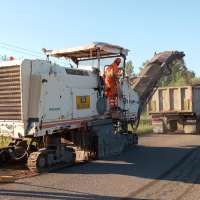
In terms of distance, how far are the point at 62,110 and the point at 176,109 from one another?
9198 mm

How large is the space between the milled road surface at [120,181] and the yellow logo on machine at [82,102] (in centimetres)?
163

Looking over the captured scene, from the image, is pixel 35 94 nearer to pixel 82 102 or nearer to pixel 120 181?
pixel 82 102

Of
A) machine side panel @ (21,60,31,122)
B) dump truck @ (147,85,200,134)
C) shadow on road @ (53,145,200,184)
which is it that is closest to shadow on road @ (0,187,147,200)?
shadow on road @ (53,145,200,184)

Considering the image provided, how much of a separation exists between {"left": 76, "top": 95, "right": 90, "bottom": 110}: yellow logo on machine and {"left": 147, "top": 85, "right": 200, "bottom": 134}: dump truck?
7.88 metres

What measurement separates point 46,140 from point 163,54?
8751mm

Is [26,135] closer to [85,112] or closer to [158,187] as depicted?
[85,112]

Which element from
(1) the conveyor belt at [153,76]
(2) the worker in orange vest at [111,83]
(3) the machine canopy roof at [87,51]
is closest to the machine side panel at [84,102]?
(2) the worker in orange vest at [111,83]

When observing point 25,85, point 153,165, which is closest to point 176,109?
point 153,165

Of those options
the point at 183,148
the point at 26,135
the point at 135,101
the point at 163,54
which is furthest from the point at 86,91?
the point at 163,54

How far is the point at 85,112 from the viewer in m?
Result: 8.28

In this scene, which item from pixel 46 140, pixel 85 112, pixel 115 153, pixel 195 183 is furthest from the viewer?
pixel 115 153

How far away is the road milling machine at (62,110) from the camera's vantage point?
6.73 m

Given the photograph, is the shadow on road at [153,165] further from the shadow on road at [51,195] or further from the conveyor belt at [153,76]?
the conveyor belt at [153,76]

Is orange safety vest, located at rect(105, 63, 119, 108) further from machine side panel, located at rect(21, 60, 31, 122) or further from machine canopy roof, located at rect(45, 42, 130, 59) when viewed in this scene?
machine side panel, located at rect(21, 60, 31, 122)
